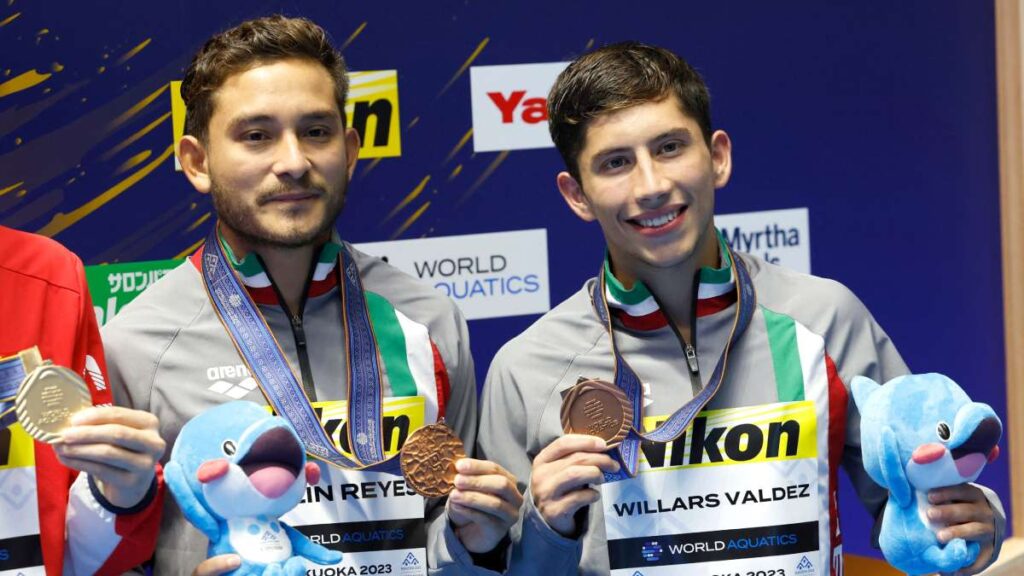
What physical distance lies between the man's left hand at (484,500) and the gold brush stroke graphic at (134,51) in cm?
148

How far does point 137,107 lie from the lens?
3.10m

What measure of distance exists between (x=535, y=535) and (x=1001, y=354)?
9.73 feet

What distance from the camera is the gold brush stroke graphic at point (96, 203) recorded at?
9.98ft

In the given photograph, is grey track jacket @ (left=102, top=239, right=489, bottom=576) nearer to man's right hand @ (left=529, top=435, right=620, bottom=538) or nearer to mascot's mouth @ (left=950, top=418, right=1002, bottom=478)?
man's right hand @ (left=529, top=435, right=620, bottom=538)

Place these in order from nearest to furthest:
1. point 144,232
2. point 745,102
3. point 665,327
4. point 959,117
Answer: point 665,327
point 144,232
point 745,102
point 959,117

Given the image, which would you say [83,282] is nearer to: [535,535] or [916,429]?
[535,535]

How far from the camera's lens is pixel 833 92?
4.12m

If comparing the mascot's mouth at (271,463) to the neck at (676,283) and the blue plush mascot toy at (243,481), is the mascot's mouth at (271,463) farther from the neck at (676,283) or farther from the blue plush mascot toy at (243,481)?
the neck at (676,283)

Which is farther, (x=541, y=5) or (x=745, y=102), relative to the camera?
(x=745, y=102)

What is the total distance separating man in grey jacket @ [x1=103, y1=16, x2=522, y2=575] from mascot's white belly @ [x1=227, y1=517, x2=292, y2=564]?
0.32 m

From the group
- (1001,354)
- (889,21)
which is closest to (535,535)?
(889,21)

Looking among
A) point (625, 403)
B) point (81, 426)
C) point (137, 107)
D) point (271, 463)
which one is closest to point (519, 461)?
point (625, 403)

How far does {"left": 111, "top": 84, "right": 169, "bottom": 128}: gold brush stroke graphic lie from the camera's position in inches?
121

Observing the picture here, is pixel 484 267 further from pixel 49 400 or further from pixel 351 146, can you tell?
pixel 49 400
